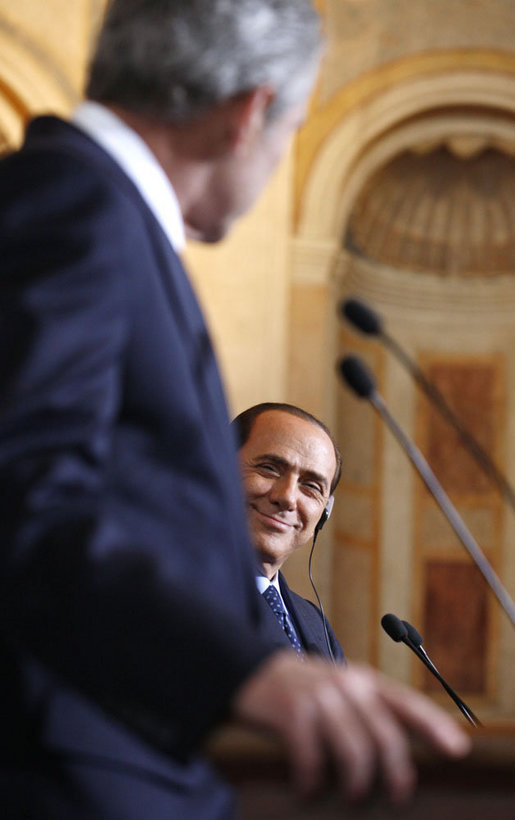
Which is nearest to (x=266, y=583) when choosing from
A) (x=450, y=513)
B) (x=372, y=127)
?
(x=450, y=513)

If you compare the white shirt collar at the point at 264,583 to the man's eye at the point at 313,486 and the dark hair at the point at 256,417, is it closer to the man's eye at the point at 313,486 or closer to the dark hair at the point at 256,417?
the man's eye at the point at 313,486

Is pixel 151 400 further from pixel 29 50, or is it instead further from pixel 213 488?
pixel 29 50

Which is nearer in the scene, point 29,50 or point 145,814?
point 145,814

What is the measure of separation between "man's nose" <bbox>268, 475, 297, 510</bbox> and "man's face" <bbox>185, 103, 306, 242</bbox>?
6.36 feet

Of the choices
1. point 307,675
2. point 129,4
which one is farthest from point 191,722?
point 129,4

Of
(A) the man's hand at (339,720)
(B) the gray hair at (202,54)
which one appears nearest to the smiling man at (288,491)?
(B) the gray hair at (202,54)

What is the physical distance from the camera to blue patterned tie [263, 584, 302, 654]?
2867 mm

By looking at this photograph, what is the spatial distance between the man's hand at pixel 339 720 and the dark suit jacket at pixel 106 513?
0.03 meters

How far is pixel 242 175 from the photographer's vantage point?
44.4 inches

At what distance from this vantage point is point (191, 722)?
0.84 metres

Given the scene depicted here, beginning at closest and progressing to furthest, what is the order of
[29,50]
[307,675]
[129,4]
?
[307,675]
[129,4]
[29,50]

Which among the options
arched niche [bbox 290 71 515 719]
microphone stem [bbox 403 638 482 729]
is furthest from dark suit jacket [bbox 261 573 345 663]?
arched niche [bbox 290 71 515 719]

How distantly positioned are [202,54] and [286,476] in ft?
7.04

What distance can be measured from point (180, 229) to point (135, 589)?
0.44 m
